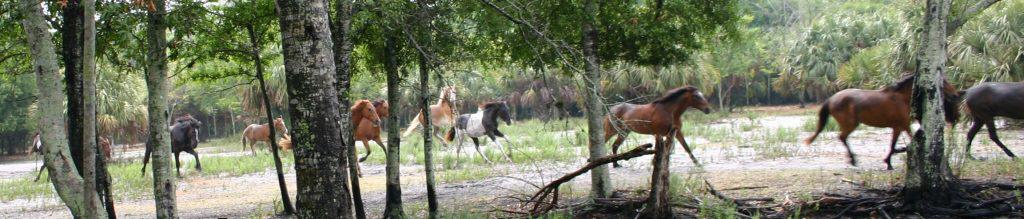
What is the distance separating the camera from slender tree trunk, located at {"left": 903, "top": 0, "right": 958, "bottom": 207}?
7652mm

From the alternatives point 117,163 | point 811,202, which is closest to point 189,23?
point 811,202

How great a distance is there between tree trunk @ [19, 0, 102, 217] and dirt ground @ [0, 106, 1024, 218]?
384 cm

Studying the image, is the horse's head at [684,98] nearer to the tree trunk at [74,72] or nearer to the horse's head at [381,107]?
the horse's head at [381,107]

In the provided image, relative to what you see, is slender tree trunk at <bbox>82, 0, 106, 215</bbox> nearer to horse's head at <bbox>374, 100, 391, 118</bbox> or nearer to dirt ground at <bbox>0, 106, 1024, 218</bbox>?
dirt ground at <bbox>0, 106, 1024, 218</bbox>

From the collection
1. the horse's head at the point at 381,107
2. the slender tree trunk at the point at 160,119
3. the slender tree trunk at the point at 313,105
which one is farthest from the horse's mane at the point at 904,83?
the slender tree trunk at the point at 160,119

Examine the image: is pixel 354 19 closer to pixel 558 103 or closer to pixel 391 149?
pixel 391 149

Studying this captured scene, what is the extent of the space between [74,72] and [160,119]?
1.06 m

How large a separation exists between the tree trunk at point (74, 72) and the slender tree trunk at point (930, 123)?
777 centimetres

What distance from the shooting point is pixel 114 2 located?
7418mm

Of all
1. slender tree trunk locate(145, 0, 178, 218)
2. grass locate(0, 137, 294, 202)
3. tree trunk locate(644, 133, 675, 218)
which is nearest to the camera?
tree trunk locate(644, 133, 675, 218)

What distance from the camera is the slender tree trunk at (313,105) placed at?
4906 millimetres

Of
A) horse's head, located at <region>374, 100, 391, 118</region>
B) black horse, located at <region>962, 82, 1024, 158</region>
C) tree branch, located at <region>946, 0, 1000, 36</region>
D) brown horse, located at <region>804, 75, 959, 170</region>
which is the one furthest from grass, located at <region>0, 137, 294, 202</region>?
black horse, located at <region>962, 82, 1024, 158</region>

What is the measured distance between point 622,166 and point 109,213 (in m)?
9.01

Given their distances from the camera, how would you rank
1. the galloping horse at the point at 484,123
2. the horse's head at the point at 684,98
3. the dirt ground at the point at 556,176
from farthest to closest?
the galloping horse at the point at 484,123, the horse's head at the point at 684,98, the dirt ground at the point at 556,176
